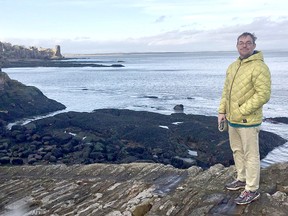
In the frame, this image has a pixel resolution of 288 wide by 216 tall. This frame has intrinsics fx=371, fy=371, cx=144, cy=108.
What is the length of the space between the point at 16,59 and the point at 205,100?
143 m

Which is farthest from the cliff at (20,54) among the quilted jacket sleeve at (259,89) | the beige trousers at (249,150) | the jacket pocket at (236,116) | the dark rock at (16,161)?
the quilted jacket sleeve at (259,89)

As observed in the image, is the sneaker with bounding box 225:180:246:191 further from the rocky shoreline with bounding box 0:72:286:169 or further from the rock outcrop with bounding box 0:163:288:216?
the rocky shoreline with bounding box 0:72:286:169

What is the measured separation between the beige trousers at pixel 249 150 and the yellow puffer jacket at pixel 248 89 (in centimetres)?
21

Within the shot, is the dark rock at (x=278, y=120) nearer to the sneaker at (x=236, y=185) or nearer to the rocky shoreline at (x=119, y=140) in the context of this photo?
the rocky shoreline at (x=119, y=140)

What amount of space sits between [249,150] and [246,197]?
0.96 m

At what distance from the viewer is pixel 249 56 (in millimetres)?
7168

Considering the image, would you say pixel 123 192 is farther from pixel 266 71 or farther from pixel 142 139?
pixel 142 139

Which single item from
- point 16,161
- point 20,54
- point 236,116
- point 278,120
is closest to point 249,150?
point 236,116

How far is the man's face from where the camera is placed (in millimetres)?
7028

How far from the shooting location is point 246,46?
708cm

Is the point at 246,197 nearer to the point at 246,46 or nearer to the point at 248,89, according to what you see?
the point at 248,89

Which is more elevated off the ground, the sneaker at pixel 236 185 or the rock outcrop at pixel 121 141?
the sneaker at pixel 236 185

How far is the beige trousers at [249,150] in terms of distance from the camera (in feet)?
23.8

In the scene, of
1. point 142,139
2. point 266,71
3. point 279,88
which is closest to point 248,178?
point 266,71
